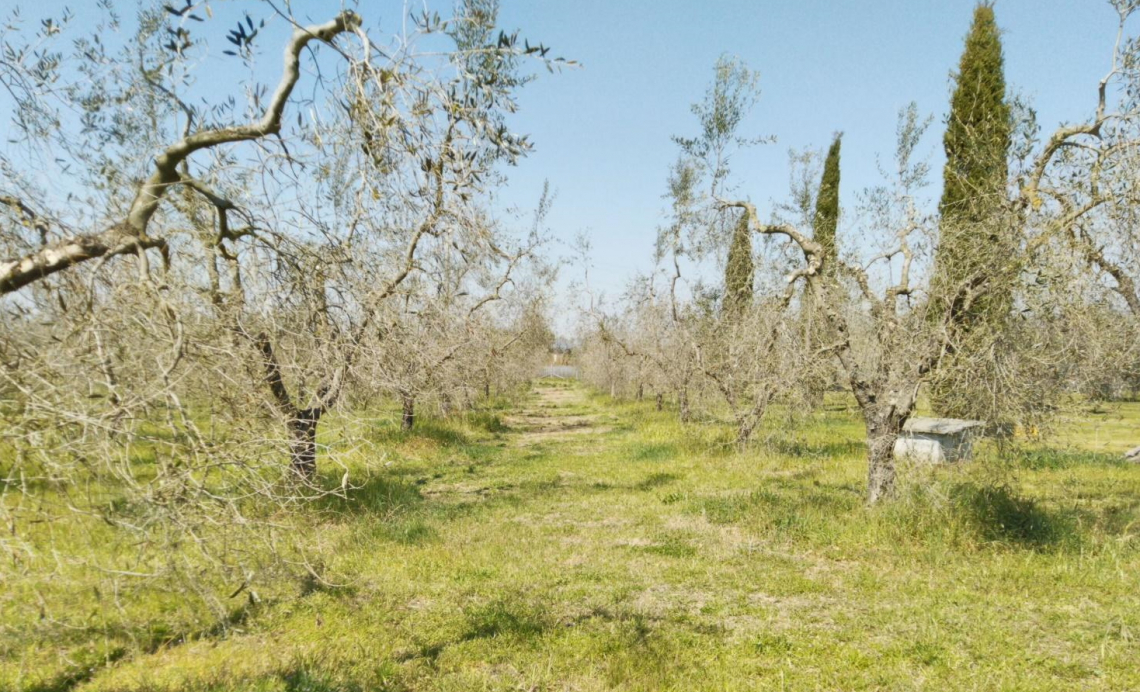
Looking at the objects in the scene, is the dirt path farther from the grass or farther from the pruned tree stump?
the pruned tree stump

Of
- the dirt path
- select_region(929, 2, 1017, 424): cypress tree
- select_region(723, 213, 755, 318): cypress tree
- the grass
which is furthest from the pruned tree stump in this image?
the dirt path

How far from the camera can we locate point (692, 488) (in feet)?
39.5

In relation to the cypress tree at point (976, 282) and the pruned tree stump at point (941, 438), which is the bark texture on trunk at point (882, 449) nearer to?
the cypress tree at point (976, 282)

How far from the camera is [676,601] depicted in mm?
6652

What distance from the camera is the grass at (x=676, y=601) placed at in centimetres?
501

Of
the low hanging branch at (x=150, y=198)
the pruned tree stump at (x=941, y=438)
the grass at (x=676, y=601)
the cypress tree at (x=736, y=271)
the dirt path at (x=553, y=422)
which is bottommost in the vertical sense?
the dirt path at (x=553, y=422)

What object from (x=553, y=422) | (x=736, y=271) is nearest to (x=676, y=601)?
(x=736, y=271)

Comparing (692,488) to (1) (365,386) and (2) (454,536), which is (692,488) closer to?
(2) (454,536)

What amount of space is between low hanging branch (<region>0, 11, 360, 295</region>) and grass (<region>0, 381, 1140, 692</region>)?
1.98 m

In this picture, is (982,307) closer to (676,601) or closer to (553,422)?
(676,601)

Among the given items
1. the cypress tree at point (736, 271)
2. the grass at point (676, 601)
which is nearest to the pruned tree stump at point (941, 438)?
the grass at point (676, 601)

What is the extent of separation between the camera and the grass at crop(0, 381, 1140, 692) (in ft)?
16.4

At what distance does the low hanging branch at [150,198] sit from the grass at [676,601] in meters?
1.98

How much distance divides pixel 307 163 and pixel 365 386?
212 inches
